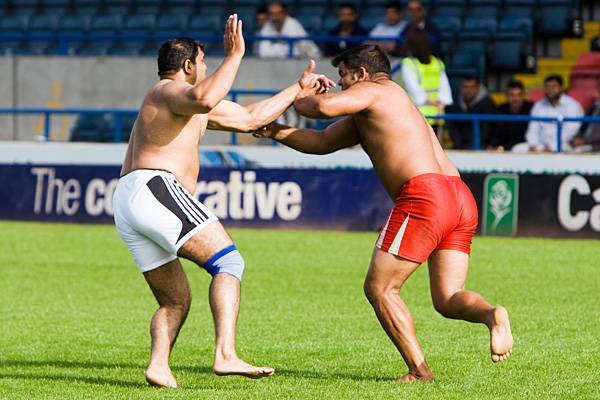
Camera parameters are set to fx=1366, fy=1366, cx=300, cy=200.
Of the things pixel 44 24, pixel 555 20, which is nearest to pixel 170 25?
pixel 44 24

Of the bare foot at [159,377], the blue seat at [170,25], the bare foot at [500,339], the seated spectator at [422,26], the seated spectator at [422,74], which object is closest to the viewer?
the bare foot at [500,339]

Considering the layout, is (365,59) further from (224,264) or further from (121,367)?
(121,367)

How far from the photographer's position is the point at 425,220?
7.50m

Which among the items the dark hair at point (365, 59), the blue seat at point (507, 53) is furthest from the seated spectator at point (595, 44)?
the dark hair at point (365, 59)

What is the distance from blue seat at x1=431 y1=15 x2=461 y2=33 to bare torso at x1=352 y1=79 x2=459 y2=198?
14.9 metres

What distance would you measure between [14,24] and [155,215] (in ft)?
62.9

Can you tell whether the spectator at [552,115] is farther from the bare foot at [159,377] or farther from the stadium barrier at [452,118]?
the bare foot at [159,377]

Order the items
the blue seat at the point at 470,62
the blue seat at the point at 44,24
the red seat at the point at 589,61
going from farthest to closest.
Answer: the blue seat at the point at 44,24 → the blue seat at the point at 470,62 → the red seat at the point at 589,61

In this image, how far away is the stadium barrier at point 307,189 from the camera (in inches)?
693

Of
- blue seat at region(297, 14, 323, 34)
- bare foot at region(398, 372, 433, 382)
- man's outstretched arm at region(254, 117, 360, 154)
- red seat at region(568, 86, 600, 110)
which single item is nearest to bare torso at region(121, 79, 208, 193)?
man's outstretched arm at region(254, 117, 360, 154)

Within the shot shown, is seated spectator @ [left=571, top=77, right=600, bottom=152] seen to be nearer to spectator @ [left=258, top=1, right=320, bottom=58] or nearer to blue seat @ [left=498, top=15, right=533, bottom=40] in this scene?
blue seat @ [left=498, top=15, right=533, bottom=40]

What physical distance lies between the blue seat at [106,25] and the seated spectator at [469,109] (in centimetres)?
800

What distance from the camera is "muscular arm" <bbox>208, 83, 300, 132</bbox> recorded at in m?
7.97

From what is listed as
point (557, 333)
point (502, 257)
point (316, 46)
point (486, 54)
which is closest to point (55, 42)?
point (316, 46)
